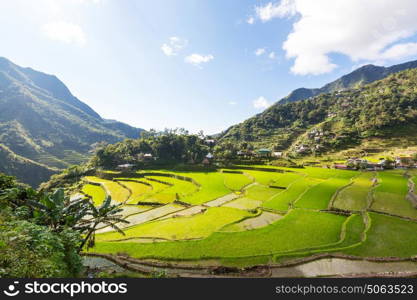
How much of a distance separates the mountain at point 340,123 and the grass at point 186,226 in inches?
2580

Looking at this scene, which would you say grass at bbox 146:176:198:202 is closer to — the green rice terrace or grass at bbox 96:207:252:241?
the green rice terrace

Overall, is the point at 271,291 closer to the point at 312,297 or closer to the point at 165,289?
the point at 312,297

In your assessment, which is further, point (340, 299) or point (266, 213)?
point (266, 213)

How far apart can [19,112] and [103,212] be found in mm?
249714

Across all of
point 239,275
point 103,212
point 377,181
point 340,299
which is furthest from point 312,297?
point 377,181

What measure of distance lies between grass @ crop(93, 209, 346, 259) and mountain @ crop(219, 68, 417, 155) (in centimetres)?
7127

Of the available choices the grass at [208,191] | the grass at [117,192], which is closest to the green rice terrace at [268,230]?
the grass at [208,191]

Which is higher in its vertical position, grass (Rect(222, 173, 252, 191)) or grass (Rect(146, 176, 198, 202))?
grass (Rect(222, 173, 252, 191))

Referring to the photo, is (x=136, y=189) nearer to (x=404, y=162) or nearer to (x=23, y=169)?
(x=404, y=162)

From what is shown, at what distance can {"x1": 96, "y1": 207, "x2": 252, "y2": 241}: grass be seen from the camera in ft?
74.4

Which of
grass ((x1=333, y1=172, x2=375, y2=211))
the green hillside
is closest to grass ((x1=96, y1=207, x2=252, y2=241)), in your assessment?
grass ((x1=333, y1=172, x2=375, y2=211))

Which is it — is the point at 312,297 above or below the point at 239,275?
above

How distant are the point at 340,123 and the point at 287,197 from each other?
106502 mm

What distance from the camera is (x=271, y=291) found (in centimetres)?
700
